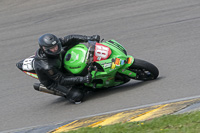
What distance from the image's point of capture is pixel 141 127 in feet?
14.7

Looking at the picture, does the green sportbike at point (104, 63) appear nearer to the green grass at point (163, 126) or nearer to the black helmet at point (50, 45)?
the black helmet at point (50, 45)

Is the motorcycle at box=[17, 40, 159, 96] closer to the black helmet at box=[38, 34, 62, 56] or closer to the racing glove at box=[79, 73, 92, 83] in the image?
the racing glove at box=[79, 73, 92, 83]

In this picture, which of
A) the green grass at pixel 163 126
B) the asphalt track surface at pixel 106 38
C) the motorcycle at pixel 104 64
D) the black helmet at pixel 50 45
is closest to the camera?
the green grass at pixel 163 126

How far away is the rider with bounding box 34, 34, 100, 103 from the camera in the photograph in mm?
6215

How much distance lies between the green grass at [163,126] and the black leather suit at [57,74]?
1764mm

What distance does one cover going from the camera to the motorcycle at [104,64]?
6.49m

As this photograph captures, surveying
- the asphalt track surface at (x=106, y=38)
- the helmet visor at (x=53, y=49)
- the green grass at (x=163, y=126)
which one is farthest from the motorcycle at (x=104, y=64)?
the green grass at (x=163, y=126)

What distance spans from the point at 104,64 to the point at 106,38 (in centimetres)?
416

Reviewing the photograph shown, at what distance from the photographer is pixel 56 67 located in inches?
253

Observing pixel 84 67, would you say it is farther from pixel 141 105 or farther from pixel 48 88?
pixel 141 105

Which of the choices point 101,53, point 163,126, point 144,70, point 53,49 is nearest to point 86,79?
point 101,53

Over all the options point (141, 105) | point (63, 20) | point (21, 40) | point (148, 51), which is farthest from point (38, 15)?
point (141, 105)

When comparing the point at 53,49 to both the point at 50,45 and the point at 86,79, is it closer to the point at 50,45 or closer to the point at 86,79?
the point at 50,45

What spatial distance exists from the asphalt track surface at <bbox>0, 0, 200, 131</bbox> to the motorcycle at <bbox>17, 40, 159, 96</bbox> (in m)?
0.27
